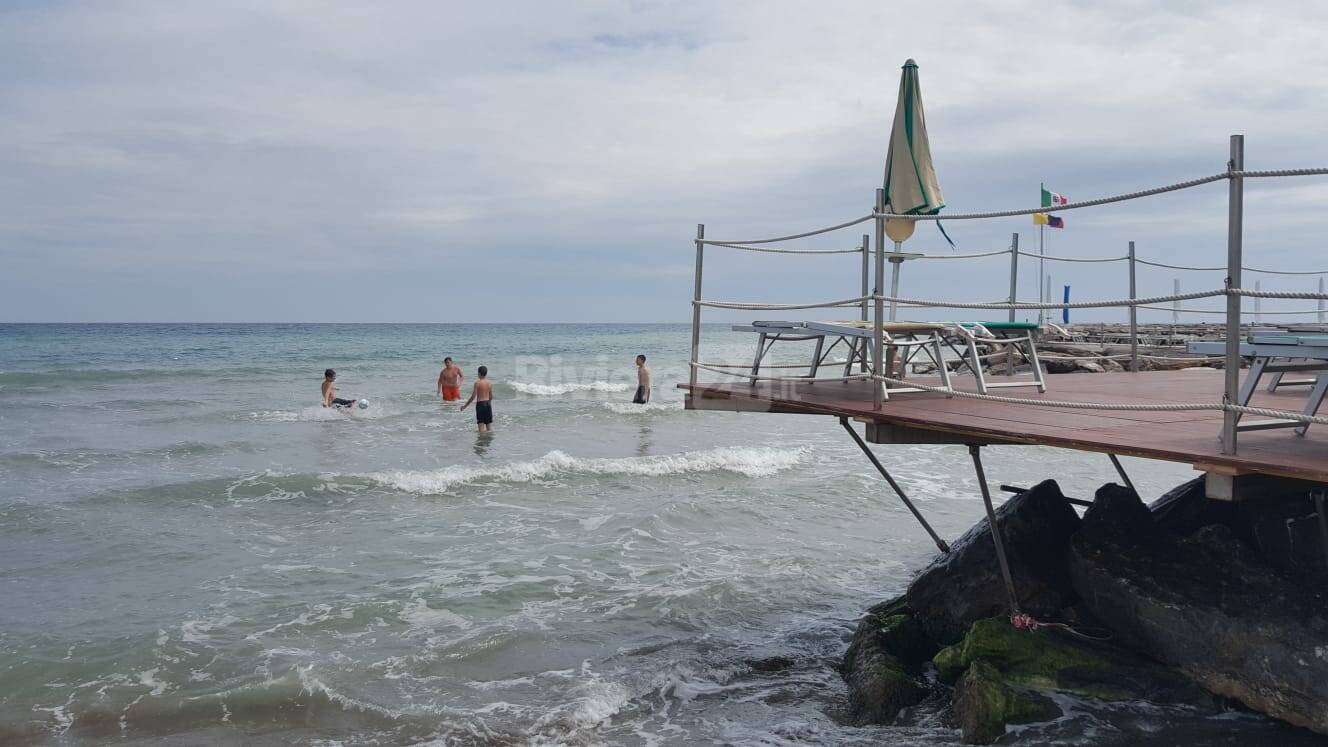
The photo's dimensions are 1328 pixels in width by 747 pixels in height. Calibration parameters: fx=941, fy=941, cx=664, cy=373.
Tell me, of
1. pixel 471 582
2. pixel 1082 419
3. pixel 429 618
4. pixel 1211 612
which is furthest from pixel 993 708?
pixel 471 582

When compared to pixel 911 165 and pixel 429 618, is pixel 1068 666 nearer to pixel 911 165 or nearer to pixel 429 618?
pixel 911 165

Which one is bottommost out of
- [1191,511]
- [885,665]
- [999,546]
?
[885,665]

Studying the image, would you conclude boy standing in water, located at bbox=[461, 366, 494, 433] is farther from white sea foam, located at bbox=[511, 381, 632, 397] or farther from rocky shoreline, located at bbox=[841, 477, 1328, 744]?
rocky shoreline, located at bbox=[841, 477, 1328, 744]

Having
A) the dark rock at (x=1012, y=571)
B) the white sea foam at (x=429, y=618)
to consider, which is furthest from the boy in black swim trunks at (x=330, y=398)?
the dark rock at (x=1012, y=571)

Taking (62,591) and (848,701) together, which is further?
(62,591)

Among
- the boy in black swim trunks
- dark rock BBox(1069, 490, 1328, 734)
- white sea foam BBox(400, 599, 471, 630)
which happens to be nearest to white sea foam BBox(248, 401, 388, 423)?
the boy in black swim trunks

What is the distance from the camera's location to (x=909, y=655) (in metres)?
6.25

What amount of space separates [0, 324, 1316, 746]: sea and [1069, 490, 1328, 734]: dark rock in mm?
281

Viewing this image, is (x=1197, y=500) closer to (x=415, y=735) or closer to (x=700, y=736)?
(x=700, y=736)

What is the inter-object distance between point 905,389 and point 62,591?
26.2 ft

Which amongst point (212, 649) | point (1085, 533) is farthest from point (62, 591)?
point (1085, 533)

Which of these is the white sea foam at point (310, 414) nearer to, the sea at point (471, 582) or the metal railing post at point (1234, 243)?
the sea at point (471, 582)

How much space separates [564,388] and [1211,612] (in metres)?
29.0

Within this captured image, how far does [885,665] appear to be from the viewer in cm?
596
